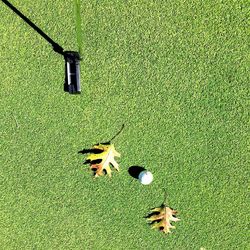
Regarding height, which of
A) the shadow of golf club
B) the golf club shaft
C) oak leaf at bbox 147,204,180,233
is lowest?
oak leaf at bbox 147,204,180,233

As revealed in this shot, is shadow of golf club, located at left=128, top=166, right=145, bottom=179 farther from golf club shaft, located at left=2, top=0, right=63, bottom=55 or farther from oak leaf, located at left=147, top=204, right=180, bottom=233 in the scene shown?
golf club shaft, located at left=2, top=0, right=63, bottom=55

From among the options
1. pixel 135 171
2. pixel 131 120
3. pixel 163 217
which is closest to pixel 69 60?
pixel 131 120

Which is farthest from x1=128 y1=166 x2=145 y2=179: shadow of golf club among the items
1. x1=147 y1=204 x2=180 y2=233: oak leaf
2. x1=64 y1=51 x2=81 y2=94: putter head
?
x1=64 y1=51 x2=81 y2=94: putter head

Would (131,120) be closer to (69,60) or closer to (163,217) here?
Result: (69,60)

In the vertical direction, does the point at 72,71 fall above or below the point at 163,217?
above

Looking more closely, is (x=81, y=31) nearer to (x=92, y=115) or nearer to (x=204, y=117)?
(x=92, y=115)

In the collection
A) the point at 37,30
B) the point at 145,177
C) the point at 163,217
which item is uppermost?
the point at 37,30

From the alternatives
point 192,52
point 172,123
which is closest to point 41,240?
point 172,123

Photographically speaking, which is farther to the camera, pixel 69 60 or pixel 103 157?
pixel 103 157
